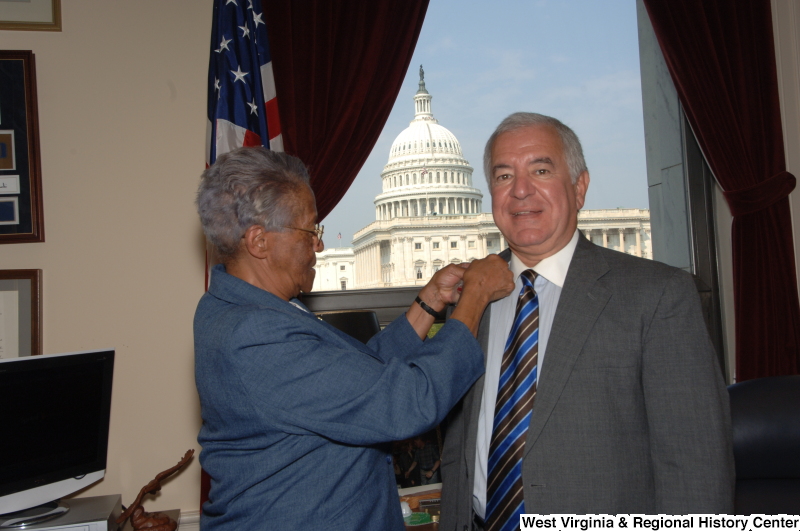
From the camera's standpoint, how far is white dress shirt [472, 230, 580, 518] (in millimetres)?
1506

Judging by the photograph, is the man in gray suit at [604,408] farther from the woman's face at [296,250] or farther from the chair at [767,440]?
the chair at [767,440]

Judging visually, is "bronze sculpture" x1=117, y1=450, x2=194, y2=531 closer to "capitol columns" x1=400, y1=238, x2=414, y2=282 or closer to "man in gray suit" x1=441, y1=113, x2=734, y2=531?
"man in gray suit" x1=441, y1=113, x2=734, y2=531

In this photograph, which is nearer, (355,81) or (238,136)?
(238,136)

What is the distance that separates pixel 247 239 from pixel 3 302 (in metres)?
2.03

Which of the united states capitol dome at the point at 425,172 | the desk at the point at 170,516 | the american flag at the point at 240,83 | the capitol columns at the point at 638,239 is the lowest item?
the desk at the point at 170,516

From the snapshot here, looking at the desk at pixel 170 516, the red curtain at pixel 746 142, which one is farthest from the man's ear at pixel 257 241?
the red curtain at pixel 746 142

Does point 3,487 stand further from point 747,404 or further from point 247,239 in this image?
point 747,404

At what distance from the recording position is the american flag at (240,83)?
296 centimetres

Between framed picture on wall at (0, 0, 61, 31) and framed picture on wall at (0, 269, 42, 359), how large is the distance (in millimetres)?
1135

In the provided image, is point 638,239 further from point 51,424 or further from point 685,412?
point 51,424

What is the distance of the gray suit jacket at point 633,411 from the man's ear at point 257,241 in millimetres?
680

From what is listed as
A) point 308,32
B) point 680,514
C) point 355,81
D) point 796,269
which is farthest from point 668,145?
point 680,514

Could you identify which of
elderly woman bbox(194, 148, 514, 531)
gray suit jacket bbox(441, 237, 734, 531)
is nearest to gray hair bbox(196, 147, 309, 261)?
elderly woman bbox(194, 148, 514, 531)

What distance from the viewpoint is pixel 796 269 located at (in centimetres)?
351
